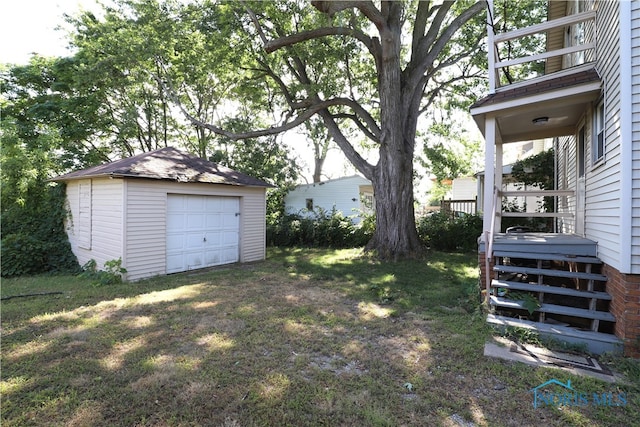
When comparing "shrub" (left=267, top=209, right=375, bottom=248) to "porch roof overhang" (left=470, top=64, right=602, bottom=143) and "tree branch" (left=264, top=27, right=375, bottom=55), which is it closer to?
"tree branch" (left=264, top=27, right=375, bottom=55)

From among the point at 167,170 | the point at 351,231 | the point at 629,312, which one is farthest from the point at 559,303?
the point at 351,231

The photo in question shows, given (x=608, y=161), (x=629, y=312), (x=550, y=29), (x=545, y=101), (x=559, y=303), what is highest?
(x=550, y=29)

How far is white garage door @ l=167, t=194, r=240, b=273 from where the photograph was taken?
345 inches

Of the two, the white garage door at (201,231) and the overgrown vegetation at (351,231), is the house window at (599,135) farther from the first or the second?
the white garage door at (201,231)

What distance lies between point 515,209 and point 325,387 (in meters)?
11.8

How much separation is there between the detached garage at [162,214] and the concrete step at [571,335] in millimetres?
7739

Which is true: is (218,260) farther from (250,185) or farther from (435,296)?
(435,296)

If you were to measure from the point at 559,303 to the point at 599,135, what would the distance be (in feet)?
8.82

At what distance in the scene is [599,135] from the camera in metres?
4.94

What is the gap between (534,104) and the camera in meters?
5.36

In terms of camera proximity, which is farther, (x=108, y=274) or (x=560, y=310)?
(x=108, y=274)

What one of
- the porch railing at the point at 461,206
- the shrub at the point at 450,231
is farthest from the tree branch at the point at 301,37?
the porch railing at the point at 461,206

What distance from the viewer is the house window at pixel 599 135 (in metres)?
4.77

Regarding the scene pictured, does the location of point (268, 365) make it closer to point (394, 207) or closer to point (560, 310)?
point (560, 310)
